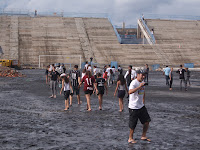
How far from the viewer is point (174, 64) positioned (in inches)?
2399

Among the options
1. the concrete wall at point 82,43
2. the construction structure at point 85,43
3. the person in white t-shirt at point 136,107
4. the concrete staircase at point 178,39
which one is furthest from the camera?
the concrete staircase at point 178,39

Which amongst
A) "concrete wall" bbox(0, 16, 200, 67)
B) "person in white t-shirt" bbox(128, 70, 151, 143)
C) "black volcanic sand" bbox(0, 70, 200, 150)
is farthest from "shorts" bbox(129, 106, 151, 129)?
"concrete wall" bbox(0, 16, 200, 67)

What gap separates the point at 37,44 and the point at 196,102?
4872cm

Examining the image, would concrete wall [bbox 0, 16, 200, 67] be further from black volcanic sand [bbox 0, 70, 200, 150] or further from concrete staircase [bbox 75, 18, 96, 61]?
black volcanic sand [bbox 0, 70, 200, 150]

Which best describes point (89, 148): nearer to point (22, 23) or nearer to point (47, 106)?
point (47, 106)

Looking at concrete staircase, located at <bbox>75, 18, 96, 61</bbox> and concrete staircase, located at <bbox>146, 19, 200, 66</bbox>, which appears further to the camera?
concrete staircase, located at <bbox>146, 19, 200, 66</bbox>

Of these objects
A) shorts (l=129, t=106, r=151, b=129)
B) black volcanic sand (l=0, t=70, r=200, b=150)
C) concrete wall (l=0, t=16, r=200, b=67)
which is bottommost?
black volcanic sand (l=0, t=70, r=200, b=150)

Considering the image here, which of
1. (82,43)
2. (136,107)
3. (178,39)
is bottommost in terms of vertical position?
(136,107)

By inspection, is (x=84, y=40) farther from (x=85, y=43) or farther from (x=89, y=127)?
(x=89, y=127)

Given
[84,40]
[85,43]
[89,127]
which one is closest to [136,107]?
[89,127]

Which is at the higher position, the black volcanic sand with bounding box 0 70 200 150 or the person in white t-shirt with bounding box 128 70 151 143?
the person in white t-shirt with bounding box 128 70 151 143

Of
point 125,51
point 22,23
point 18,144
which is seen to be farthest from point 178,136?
point 22,23

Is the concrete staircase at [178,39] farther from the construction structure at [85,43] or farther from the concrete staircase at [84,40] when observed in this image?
the concrete staircase at [84,40]

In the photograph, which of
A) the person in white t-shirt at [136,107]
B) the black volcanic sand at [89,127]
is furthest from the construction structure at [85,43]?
the person in white t-shirt at [136,107]
